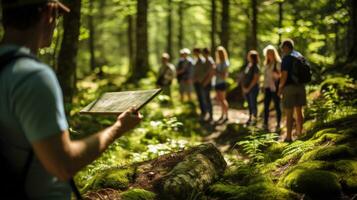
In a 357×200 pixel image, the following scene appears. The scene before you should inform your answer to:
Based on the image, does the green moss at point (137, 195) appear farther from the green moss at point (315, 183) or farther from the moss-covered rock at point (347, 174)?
the moss-covered rock at point (347, 174)

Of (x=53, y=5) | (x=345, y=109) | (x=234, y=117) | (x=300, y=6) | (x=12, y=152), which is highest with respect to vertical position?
(x=300, y=6)

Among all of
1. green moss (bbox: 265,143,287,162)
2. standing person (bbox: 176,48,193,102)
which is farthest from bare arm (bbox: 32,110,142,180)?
standing person (bbox: 176,48,193,102)

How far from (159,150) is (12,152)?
656 cm

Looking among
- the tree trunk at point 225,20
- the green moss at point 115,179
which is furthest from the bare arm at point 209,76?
the green moss at point 115,179

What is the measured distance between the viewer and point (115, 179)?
579cm

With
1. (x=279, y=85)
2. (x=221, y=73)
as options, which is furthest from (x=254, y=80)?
(x=279, y=85)

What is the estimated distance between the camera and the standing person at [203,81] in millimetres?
14594

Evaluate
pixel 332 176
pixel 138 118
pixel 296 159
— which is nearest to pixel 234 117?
pixel 296 159

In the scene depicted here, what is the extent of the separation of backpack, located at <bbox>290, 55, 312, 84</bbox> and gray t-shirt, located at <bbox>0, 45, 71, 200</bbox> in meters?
8.22

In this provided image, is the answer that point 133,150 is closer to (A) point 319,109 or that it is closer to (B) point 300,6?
(A) point 319,109

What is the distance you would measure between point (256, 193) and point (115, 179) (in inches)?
73.7

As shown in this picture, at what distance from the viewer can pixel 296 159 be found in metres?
6.58

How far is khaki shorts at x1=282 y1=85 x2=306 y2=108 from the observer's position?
997 centimetres

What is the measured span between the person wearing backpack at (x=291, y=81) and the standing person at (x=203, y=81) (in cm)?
457
